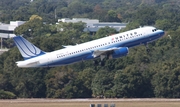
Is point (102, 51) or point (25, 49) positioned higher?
point (25, 49)

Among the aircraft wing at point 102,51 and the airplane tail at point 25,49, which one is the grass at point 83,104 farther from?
the aircraft wing at point 102,51

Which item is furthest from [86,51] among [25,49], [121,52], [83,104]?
[83,104]

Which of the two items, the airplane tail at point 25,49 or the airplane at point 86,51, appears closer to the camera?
the airplane at point 86,51

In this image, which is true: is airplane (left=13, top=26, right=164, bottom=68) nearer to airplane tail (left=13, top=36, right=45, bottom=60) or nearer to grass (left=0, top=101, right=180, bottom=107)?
airplane tail (left=13, top=36, right=45, bottom=60)

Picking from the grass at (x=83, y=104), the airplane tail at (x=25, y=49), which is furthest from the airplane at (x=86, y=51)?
the grass at (x=83, y=104)

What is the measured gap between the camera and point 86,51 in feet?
446

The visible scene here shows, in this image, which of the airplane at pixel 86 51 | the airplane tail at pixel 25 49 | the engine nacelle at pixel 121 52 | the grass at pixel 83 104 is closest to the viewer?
the engine nacelle at pixel 121 52

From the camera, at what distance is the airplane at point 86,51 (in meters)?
136

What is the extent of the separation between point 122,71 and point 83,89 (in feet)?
39.8

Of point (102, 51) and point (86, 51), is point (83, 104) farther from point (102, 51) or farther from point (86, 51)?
point (102, 51)

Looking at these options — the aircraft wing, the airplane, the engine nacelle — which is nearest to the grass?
the airplane

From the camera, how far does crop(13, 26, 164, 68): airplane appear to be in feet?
445

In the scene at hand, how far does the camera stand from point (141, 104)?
14338 cm

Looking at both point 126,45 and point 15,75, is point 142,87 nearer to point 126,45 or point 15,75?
point 15,75
